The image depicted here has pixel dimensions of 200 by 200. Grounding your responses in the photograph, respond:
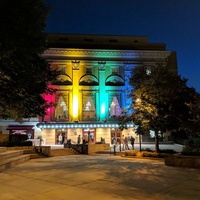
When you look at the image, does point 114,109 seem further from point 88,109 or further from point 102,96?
point 88,109

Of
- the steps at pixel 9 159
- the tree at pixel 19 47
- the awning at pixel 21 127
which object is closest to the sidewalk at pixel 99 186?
the steps at pixel 9 159

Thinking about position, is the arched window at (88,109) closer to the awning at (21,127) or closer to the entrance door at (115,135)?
the entrance door at (115,135)

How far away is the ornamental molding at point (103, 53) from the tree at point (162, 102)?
84.2 ft

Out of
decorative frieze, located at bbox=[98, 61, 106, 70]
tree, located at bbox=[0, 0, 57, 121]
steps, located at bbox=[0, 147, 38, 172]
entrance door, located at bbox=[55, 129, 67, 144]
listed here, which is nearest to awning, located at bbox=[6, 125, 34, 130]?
entrance door, located at bbox=[55, 129, 67, 144]

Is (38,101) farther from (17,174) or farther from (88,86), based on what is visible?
(88,86)

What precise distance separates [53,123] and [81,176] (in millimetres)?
31615

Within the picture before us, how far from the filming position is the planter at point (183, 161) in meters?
13.1

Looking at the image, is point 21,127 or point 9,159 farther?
point 21,127

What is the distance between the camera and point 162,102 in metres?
19.0

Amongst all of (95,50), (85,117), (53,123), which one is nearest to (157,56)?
(95,50)

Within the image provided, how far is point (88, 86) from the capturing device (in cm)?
4416

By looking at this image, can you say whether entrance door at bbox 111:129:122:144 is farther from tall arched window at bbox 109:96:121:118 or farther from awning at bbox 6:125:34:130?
awning at bbox 6:125:34:130

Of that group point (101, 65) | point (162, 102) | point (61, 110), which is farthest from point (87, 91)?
point (162, 102)

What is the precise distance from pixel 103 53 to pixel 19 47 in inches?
1355
